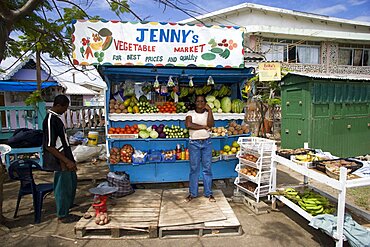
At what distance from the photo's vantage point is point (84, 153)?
6957 millimetres

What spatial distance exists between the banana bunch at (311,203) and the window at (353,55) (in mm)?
16160

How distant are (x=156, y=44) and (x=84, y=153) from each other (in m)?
4.33

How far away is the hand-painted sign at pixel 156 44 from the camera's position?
4.12 m

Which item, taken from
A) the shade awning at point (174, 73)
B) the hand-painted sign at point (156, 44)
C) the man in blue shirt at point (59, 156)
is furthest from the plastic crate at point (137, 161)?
the hand-painted sign at point (156, 44)

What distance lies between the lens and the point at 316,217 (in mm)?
3008

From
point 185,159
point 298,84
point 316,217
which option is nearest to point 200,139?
point 185,159

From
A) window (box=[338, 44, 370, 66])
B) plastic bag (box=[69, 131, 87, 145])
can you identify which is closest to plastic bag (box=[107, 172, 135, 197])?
plastic bag (box=[69, 131, 87, 145])

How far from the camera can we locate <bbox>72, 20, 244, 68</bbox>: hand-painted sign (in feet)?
13.5

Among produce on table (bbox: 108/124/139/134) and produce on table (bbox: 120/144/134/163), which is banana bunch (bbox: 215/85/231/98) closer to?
produce on table (bbox: 108/124/139/134)

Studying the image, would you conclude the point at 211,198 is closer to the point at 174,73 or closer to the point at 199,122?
the point at 199,122

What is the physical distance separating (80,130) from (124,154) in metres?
4.88

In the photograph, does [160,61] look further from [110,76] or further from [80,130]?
[80,130]

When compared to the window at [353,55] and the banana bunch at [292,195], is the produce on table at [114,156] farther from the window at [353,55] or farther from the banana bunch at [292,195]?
the window at [353,55]

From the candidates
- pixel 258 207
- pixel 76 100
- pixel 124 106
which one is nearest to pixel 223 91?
pixel 124 106
